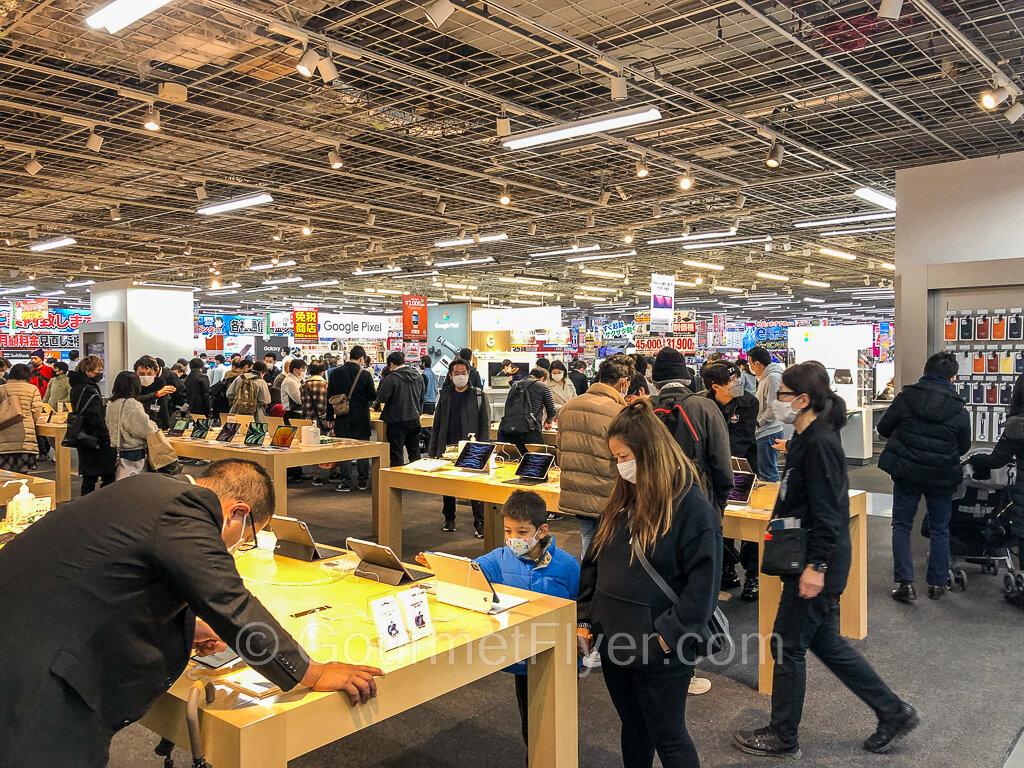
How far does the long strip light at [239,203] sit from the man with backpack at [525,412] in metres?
3.88

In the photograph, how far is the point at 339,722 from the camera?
195cm

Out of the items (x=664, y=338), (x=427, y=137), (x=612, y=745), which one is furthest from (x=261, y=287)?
(x=612, y=745)

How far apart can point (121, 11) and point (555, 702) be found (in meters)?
3.97

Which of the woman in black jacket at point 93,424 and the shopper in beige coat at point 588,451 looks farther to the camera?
the woman in black jacket at point 93,424

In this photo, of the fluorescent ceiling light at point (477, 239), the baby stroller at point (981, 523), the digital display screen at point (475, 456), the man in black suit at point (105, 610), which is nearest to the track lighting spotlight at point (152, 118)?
the digital display screen at point (475, 456)

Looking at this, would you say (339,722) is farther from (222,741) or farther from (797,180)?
(797,180)

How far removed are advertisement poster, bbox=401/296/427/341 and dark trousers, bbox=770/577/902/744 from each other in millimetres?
14446

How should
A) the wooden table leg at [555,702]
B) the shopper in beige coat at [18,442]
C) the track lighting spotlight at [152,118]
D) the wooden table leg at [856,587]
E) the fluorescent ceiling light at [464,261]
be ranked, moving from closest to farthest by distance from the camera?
the wooden table leg at [555,702], the wooden table leg at [856,587], the track lighting spotlight at [152,118], the shopper in beige coat at [18,442], the fluorescent ceiling light at [464,261]

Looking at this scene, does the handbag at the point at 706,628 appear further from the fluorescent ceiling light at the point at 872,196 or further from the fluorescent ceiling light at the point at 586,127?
the fluorescent ceiling light at the point at 872,196

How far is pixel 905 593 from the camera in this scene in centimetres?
523

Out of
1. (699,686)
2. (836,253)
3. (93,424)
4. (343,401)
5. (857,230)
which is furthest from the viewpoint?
(836,253)

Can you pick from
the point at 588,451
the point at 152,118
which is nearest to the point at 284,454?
the point at 152,118

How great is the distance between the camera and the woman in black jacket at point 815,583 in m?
3.01

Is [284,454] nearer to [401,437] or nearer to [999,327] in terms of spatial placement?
Result: [401,437]
